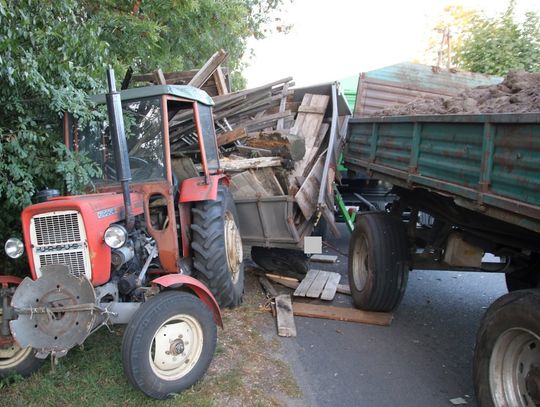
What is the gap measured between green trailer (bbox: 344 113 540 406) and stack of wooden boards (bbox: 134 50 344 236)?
1.82 ft

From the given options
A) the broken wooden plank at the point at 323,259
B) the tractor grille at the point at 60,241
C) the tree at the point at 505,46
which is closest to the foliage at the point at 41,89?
the tractor grille at the point at 60,241

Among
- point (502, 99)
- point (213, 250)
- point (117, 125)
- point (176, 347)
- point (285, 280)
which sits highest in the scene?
point (502, 99)

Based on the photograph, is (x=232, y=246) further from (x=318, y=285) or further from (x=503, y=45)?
(x=503, y=45)

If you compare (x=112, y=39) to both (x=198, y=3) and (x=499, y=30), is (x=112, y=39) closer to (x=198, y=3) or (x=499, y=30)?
(x=198, y=3)

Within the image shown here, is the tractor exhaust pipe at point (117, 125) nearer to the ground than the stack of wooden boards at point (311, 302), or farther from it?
farther from it

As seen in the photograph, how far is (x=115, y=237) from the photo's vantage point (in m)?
3.26

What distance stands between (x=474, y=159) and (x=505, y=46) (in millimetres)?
Answer: 8809

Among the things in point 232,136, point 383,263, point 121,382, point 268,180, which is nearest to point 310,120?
point 232,136

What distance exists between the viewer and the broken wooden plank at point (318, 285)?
5250 mm

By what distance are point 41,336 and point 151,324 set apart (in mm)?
712

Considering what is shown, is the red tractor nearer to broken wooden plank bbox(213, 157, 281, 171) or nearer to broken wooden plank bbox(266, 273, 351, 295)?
broken wooden plank bbox(213, 157, 281, 171)

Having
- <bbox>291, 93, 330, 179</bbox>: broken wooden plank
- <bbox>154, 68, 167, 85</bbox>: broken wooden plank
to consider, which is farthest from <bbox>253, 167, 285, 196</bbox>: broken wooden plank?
<bbox>154, 68, 167, 85</bbox>: broken wooden plank

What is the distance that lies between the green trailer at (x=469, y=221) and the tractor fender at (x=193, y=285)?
1790mm

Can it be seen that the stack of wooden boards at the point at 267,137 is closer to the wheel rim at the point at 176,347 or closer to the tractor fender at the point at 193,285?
the tractor fender at the point at 193,285
